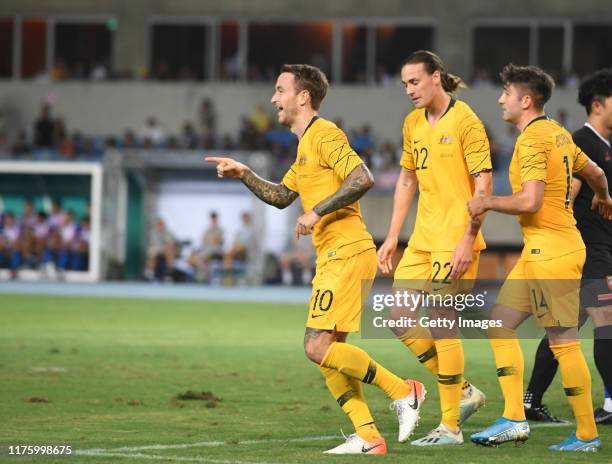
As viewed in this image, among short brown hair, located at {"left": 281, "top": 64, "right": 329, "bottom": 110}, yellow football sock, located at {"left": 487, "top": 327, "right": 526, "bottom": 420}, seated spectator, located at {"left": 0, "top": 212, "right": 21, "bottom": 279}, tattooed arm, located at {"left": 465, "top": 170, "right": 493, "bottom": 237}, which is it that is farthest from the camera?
seated spectator, located at {"left": 0, "top": 212, "right": 21, "bottom": 279}

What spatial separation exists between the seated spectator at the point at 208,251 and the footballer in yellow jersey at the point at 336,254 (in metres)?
21.3

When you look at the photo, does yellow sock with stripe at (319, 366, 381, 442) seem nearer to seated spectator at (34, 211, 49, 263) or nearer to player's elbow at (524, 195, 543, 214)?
player's elbow at (524, 195, 543, 214)

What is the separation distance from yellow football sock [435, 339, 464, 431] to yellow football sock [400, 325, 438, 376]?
24 centimetres

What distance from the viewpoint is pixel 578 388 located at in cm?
744

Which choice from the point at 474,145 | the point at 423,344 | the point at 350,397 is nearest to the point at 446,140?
the point at 474,145

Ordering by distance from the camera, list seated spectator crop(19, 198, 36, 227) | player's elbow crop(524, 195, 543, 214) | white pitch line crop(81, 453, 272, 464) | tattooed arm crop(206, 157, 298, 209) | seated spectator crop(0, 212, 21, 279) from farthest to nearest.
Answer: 1. seated spectator crop(19, 198, 36, 227)
2. seated spectator crop(0, 212, 21, 279)
3. tattooed arm crop(206, 157, 298, 209)
4. player's elbow crop(524, 195, 543, 214)
5. white pitch line crop(81, 453, 272, 464)

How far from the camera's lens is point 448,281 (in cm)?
767

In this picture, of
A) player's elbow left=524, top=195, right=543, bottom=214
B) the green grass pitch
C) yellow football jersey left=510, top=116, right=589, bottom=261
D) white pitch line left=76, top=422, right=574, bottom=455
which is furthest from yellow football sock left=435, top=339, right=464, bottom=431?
player's elbow left=524, top=195, right=543, bottom=214

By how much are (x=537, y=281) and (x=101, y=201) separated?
2300 centimetres

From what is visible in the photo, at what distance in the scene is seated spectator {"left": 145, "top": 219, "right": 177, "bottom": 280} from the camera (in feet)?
96.7

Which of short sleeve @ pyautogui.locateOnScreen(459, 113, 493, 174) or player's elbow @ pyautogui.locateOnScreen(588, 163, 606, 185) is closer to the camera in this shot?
short sleeve @ pyautogui.locateOnScreen(459, 113, 493, 174)

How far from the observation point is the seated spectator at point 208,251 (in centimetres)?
2921

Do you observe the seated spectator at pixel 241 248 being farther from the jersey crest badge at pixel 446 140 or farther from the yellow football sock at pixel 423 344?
the jersey crest badge at pixel 446 140

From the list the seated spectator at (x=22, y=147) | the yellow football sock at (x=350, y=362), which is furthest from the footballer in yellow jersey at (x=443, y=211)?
the seated spectator at (x=22, y=147)
